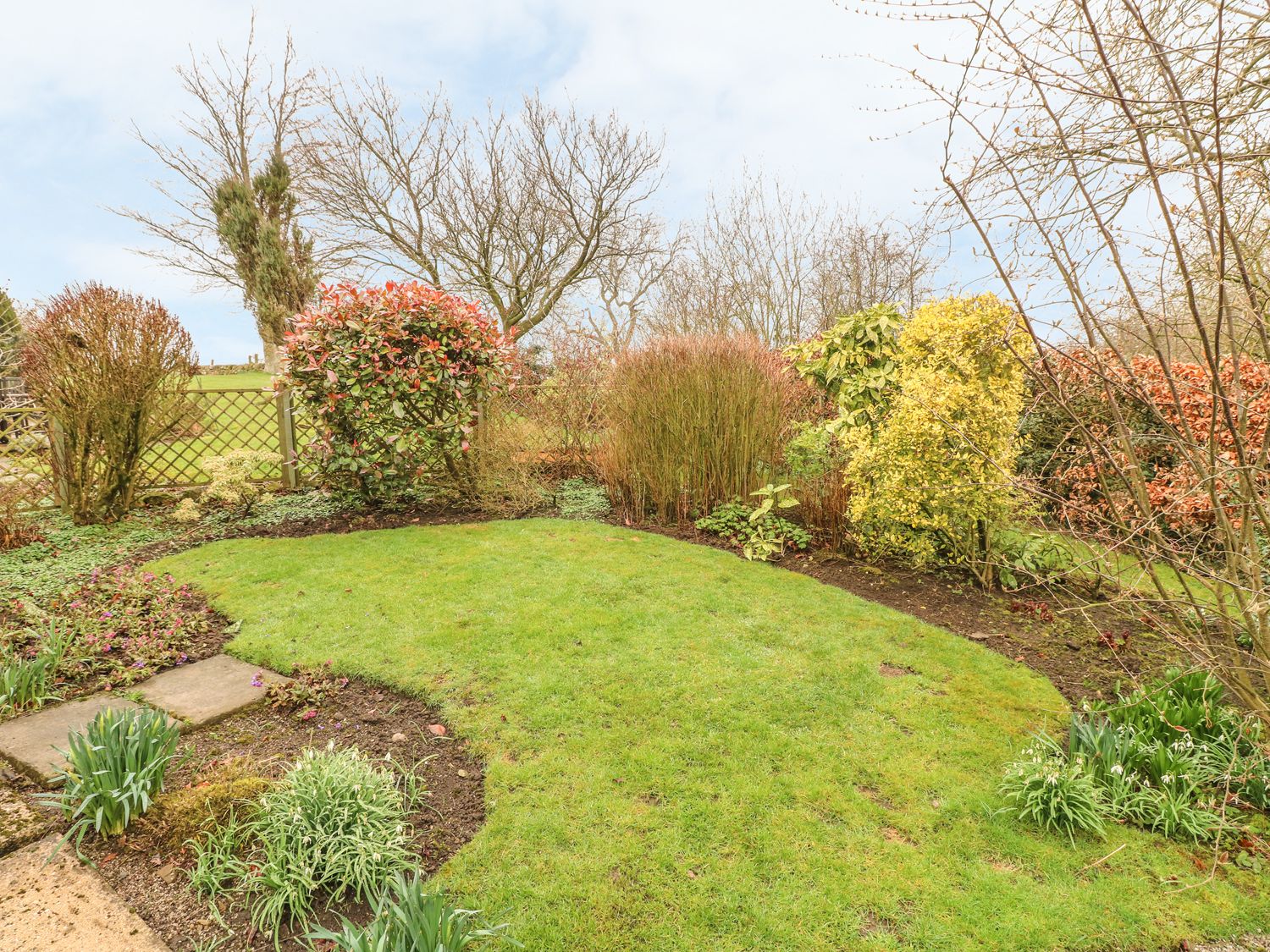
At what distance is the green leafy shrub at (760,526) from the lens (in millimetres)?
5422

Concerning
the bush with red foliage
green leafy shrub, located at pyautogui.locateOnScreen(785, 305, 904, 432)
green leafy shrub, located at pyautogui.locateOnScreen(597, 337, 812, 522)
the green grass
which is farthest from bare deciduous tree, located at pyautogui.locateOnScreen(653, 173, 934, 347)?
the green grass

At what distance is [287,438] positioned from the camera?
7.77 m

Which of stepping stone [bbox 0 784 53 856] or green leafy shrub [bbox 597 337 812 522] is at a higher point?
green leafy shrub [bbox 597 337 812 522]

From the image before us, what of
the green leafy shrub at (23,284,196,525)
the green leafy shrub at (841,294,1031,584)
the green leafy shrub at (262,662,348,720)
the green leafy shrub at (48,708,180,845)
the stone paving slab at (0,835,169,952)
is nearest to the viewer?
the stone paving slab at (0,835,169,952)

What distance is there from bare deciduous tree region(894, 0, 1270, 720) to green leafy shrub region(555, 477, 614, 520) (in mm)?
4727

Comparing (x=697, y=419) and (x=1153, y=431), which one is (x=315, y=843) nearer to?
(x=697, y=419)

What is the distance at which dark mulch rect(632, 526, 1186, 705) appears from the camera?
11.8 ft

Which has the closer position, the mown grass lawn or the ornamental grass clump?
the mown grass lawn

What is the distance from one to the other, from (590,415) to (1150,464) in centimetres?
605

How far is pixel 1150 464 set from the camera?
6.22 metres

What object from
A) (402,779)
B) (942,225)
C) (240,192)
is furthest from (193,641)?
(240,192)

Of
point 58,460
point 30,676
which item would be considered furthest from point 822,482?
point 58,460

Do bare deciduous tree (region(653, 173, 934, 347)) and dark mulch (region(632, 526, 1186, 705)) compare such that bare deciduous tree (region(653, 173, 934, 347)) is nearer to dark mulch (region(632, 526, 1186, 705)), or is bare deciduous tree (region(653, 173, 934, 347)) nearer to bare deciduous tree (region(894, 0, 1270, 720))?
dark mulch (region(632, 526, 1186, 705))

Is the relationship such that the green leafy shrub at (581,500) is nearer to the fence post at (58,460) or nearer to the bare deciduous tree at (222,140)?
the fence post at (58,460)
